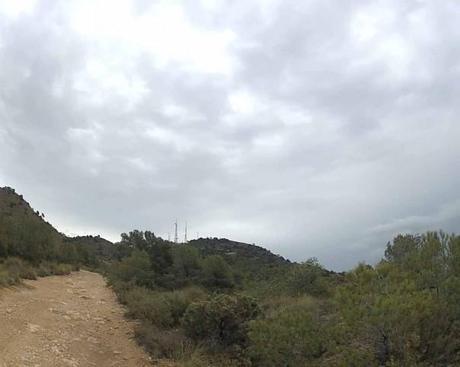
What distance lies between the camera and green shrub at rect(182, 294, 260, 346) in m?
15.7

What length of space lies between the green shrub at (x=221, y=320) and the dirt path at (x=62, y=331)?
1.83 metres

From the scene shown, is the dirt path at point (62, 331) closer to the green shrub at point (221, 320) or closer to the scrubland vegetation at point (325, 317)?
the scrubland vegetation at point (325, 317)

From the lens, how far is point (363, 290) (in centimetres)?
1076

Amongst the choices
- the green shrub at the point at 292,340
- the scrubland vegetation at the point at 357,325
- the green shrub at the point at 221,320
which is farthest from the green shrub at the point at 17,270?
the green shrub at the point at 292,340

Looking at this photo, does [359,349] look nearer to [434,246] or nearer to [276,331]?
[276,331]

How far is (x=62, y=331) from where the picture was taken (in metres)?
16.6

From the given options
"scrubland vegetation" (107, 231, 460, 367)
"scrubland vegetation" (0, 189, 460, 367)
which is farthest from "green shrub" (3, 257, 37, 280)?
"scrubland vegetation" (107, 231, 460, 367)

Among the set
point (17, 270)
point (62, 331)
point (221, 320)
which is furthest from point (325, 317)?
point (17, 270)

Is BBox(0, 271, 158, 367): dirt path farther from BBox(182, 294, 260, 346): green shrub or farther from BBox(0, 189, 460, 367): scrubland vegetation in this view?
BBox(182, 294, 260, 346): green shrub

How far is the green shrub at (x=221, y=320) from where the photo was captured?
Result: 51.5 feet

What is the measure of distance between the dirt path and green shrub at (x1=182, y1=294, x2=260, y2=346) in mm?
1829

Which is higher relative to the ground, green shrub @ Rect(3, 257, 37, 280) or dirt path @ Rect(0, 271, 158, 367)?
green shrub @ Rect(3, 257, 37, 280)

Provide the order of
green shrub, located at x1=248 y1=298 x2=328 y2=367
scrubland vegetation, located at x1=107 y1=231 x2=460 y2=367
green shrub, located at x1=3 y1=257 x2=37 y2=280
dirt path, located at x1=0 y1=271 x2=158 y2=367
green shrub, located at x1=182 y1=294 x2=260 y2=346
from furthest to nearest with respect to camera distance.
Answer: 1. green shrub, located at x1=3 y1=257 x2=37 y2=280
2. green shrub, located at x1=182 y1=294 x2=260 y2=346
3. dirt path, located at x1=0 y1=271 x2=158 y2=367
4. green shrub, located at x1=248 y1=298 x2=328 y2=367
5. scrubland vegetation, located at x1=107 y1=231 x2=460 y2=367

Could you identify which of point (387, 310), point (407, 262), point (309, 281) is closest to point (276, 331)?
point (387, 310)
